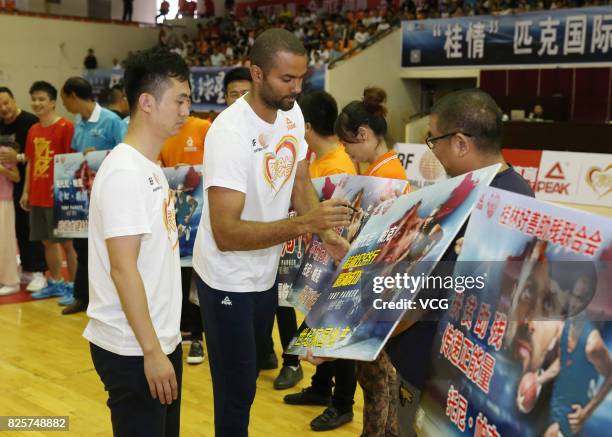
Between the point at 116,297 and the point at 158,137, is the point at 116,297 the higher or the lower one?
the lower one

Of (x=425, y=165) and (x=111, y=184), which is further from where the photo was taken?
(x=425, y=165)

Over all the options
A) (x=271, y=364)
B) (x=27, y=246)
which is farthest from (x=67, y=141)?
(x=271, y=364)

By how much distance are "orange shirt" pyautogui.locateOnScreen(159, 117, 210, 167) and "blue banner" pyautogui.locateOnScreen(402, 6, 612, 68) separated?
10060 mm

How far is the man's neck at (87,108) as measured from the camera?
18.0ft

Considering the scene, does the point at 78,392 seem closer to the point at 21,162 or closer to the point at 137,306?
the point at 137,306

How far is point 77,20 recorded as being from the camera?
66.6 ft

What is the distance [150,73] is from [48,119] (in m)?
4.35

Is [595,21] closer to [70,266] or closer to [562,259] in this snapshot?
[70,266]

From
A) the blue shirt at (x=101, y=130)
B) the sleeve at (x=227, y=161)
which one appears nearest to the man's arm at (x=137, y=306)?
the sleeve at (x=227, y=161)

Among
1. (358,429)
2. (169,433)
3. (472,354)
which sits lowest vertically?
(358,429)

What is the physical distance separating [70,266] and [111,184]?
490 centimetres

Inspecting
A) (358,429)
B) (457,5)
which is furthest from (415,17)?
→ (358,429)

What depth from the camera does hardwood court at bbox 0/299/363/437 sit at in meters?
3.58

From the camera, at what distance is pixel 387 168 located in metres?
3.08
